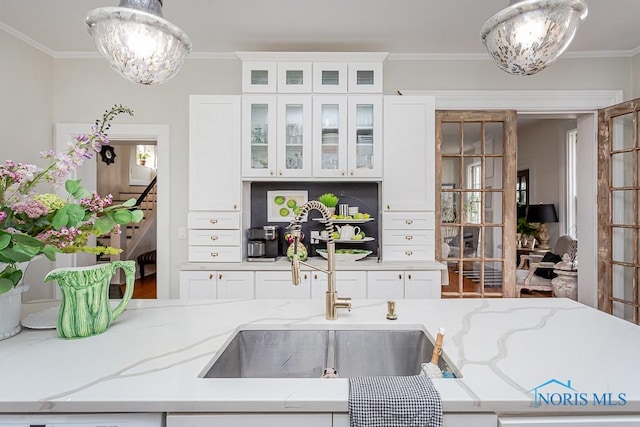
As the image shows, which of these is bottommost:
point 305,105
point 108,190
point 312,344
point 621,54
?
point 312,344

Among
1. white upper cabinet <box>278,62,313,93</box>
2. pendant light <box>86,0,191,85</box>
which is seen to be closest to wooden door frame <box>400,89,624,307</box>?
white upper cabinet <box>278,62,313,93</box>

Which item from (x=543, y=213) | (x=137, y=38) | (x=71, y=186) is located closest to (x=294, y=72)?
(x=137, y=38)

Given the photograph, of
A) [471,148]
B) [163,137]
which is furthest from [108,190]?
Result: [471,148]

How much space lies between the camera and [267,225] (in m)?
3.32

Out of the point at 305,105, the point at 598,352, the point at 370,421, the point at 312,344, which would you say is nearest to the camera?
the point at 370,421

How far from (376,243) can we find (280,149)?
4.05 feet

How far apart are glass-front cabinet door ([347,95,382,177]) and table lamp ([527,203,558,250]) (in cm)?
350

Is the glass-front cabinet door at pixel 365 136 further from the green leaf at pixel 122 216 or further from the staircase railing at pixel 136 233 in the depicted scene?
the staircase railing at pixel 136 233

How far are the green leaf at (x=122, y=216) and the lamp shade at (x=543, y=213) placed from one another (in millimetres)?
5503

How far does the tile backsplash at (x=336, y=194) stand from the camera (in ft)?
10.8

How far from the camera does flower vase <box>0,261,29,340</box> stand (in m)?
1.17

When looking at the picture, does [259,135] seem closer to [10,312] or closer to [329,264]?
[329,264]

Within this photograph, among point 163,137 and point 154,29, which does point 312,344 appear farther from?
point 163,137

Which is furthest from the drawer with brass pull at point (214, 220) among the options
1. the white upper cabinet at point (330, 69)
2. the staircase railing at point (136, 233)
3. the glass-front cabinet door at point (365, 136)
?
the staircase railing at point (136, 233)
